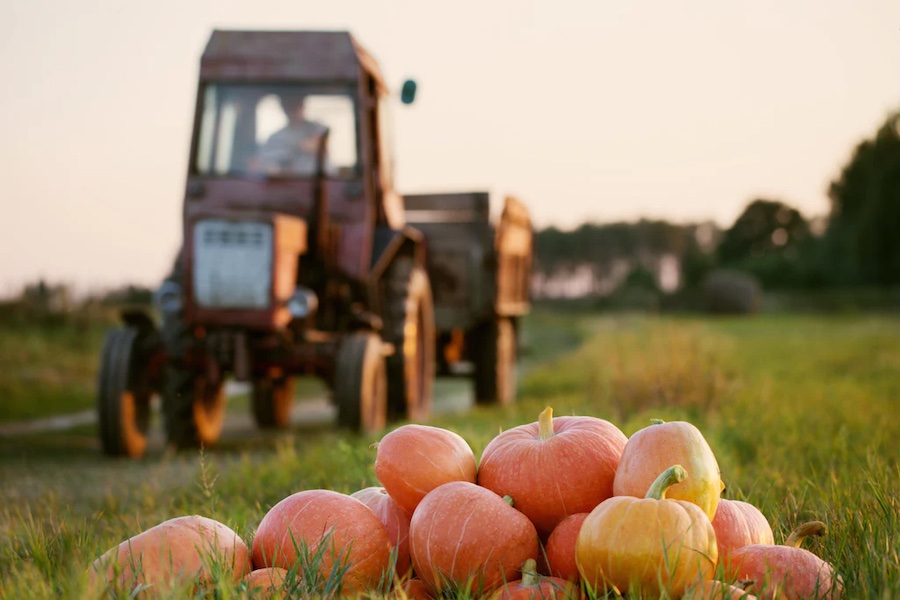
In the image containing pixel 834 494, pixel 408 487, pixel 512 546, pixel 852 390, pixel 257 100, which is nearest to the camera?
pixel 512 546

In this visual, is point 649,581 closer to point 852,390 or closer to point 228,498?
point 228,498

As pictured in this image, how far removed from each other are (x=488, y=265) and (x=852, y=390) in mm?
3511

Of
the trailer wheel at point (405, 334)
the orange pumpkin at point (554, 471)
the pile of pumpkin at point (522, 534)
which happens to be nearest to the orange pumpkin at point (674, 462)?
the pile of pumpkin at point (522, 534)

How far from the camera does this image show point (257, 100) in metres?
8.42

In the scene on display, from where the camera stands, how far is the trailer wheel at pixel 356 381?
7.58m

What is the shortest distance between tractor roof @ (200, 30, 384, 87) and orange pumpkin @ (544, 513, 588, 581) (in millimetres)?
6092

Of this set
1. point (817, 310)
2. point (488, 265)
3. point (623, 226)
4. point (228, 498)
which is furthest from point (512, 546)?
point (623, 226)

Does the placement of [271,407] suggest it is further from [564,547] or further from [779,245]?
[779,245]

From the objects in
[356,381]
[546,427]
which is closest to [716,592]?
[546,427]

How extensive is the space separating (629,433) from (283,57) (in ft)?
14.2

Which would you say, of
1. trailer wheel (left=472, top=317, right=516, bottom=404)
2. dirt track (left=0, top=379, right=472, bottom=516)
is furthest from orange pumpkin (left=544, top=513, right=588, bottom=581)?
trailer wheel (left=472, top=317, right=516, bottom=404)

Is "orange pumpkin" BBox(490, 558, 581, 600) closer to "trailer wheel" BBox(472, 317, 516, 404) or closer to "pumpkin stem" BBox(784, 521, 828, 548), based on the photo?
"pumpkin stem" BBox(784, 521, 828, 548)

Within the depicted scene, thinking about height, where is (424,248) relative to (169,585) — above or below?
above

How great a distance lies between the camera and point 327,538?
9.16ft
